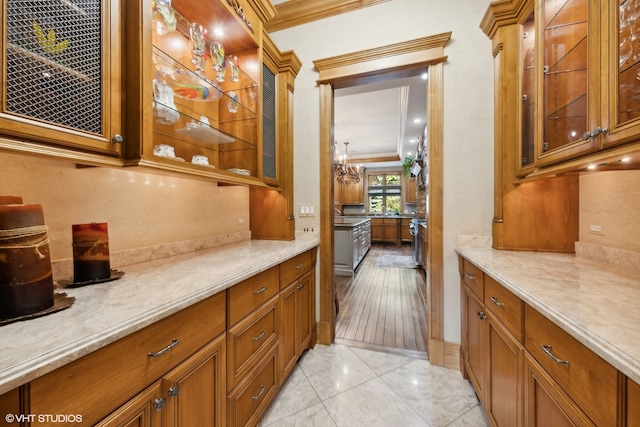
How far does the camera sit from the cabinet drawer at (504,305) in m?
1.01

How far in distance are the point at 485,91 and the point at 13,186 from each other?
2798 mm

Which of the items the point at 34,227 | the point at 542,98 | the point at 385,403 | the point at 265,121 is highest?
the point at 265,121

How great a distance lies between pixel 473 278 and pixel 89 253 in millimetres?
2058

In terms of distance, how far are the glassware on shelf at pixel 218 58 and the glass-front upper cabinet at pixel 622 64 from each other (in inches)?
77.6

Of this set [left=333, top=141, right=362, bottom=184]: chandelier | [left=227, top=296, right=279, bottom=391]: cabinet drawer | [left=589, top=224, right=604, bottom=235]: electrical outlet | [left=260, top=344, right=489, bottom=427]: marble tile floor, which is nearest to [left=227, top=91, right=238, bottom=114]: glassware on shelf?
[left=227, top=296, right=279, bottom=391]: cabinet drawer

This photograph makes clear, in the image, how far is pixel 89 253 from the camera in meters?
0.99

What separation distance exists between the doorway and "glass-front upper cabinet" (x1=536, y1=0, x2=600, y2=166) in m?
0.69

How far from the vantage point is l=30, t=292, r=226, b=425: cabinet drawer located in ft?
1.80

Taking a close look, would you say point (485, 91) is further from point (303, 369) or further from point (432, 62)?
point (303, 369)

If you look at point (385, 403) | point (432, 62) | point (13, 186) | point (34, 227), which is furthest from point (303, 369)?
point (432, 62)

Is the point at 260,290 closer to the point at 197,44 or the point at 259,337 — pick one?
the point at 259,337

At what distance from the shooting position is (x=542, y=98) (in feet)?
4.41

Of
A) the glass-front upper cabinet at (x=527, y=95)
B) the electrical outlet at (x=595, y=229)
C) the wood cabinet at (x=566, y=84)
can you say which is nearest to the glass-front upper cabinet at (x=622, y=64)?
the wood cabinet at (x=566, y=84)

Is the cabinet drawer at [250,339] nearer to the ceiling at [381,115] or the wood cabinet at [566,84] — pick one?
the wood cabinet at [566,84]
